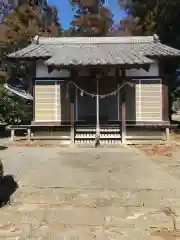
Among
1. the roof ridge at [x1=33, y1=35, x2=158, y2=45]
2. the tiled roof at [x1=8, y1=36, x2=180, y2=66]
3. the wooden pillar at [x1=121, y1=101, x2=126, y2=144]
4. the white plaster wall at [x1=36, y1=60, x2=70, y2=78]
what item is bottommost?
the wooden pillar at [x1=121, y1=101, x2=126, y2=144]

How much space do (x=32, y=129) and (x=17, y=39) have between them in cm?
1296

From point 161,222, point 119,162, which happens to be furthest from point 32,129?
point 161,222

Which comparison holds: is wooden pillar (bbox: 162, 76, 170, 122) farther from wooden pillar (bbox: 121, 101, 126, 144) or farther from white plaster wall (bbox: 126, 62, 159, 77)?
wooden pillar (bbox: 121, 101, 126, 144)

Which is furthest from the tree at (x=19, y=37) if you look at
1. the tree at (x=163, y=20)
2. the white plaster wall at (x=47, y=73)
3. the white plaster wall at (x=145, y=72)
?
the tree at (x=163, y=20)

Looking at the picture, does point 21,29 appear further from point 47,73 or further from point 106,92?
point 106,92

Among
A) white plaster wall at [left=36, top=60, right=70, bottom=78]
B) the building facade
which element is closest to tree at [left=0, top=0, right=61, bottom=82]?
white plaster wall at [left=36, top=60, right=70, bottom=78]

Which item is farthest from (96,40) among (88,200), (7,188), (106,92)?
(88,200)

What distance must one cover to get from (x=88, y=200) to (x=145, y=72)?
9.73 m

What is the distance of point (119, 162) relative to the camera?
9.08 meters

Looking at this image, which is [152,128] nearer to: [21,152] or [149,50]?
[149,50]

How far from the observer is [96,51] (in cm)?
1520

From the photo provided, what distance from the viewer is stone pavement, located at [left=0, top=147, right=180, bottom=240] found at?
431cm

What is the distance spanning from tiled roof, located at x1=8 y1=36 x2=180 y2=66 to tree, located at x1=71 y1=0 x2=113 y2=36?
13780 millimetres

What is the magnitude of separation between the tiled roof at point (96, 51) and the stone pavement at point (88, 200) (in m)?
5.26
